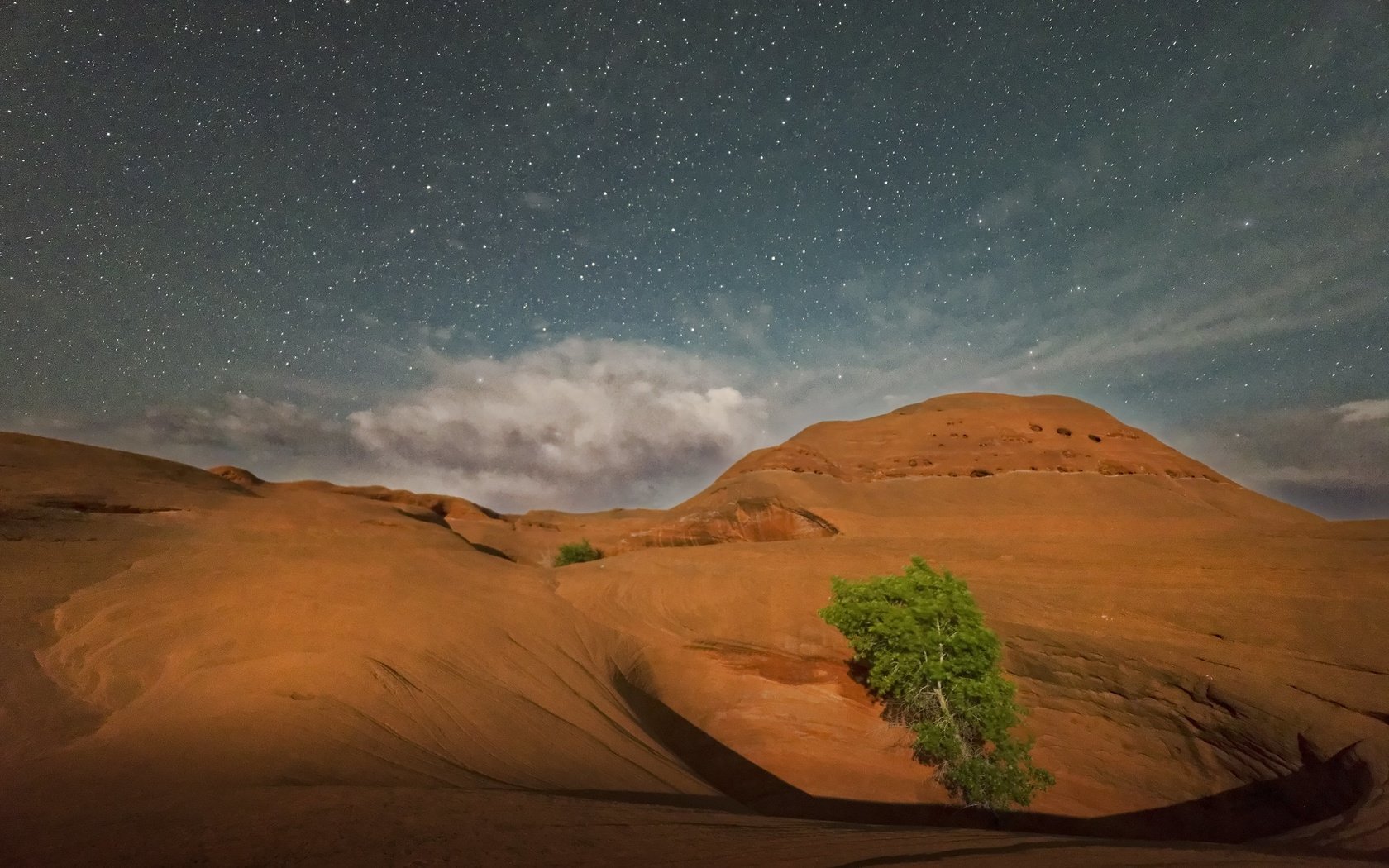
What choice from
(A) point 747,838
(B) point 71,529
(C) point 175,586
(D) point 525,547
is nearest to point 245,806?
(A) point 747,838

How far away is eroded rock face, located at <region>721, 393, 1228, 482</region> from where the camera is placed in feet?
208

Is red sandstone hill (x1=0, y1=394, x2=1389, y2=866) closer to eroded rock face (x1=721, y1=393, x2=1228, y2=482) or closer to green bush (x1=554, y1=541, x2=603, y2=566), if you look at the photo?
green bush (x1=554, y1=541, x2=603, y2=566)

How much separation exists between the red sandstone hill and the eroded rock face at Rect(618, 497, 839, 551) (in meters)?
16.9

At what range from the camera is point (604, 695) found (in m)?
15.7

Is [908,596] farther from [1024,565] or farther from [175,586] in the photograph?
[175,586]

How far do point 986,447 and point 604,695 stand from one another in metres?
65.1

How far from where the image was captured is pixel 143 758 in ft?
23.0

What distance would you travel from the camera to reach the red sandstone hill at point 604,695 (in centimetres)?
580

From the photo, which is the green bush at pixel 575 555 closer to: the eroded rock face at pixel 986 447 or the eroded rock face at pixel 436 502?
the eroded rock face at pixel 986 447

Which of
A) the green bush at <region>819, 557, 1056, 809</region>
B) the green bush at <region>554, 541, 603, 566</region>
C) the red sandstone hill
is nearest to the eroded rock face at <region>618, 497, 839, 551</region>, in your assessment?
the green bush at <region>554, 541, 603, 566</region>

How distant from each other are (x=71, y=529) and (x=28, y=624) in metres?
8.48

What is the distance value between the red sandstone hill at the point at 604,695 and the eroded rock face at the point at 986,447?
3841 centimetres

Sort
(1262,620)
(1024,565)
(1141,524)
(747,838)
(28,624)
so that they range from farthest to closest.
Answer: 1. (1141,524)
2. (1024,565)
3. (1262,620)
4. (28,624)
5. (747,838)

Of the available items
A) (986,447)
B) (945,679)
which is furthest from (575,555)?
(986,447)
